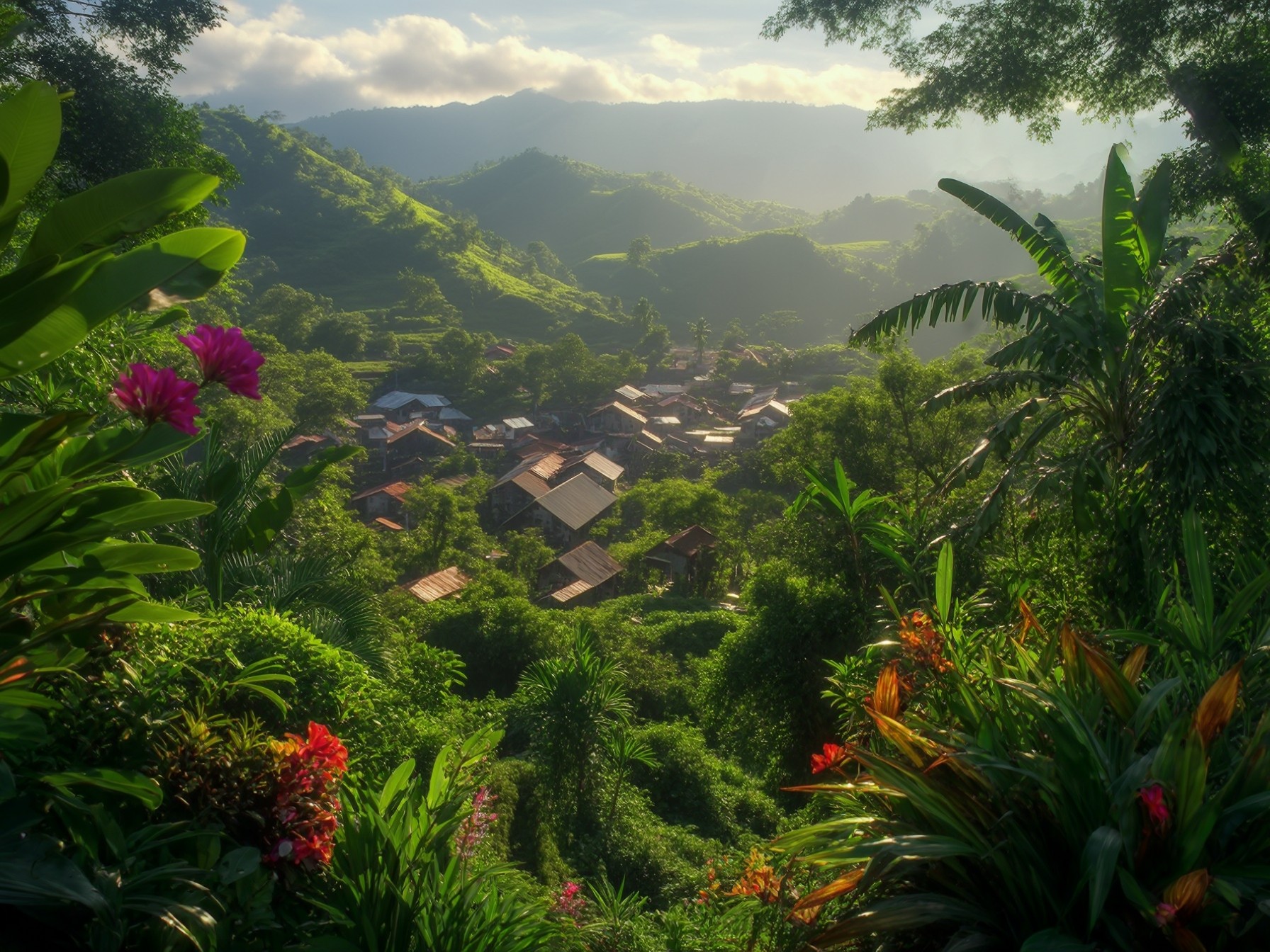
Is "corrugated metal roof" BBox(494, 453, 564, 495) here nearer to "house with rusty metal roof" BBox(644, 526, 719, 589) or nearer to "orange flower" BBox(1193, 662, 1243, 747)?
"house with rusty metal roof" BBox(644, 526, 719, 589)

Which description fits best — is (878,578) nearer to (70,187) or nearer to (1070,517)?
(1070,517)

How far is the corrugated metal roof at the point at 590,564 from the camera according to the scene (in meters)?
24.8

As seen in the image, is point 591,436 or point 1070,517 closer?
point 1070,517

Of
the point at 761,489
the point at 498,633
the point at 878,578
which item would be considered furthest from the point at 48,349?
the point at 761,489

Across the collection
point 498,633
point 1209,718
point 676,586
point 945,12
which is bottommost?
point 676,586

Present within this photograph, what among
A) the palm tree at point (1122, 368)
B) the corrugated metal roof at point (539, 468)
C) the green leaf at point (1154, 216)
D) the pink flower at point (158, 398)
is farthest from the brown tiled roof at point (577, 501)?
the pink flower at point (158, 398)

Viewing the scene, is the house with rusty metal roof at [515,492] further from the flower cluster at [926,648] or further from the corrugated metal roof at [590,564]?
the flower cluster at [926,648]

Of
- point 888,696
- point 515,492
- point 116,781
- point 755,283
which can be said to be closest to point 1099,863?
point 888,696

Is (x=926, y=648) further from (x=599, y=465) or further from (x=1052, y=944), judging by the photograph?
(x=599, y=465)

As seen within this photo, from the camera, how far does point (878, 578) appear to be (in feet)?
27.7

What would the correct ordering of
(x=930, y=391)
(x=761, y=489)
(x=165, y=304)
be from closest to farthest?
(x=165, y=304), (x=930, y=391), (x=761, y=489)

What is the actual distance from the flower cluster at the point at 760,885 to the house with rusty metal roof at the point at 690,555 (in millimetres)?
22102

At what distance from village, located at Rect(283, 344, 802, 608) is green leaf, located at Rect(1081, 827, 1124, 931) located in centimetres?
1865

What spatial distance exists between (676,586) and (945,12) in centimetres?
1825
